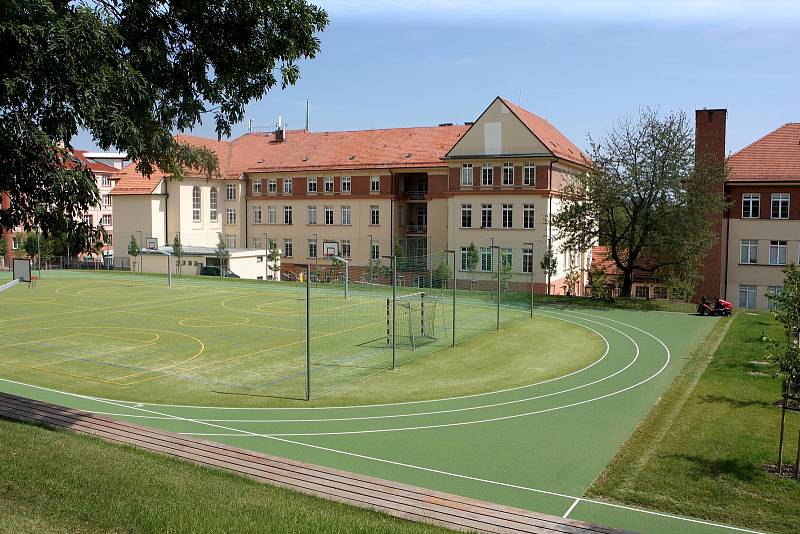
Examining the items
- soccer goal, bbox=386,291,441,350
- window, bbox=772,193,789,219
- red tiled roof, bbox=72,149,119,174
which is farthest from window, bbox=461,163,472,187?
red tiled roof, bbox=72,149,119,174

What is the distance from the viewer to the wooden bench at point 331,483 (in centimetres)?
1055

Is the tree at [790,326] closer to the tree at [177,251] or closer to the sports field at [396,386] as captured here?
the sports field at [396,386]

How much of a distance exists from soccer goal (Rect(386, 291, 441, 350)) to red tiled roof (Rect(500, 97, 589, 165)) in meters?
18.8

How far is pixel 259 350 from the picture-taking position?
25641mm

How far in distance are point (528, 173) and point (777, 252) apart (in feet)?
52.9

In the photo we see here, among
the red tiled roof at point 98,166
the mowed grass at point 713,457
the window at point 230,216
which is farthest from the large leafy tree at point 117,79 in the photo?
the red tiled roof at point 98,166

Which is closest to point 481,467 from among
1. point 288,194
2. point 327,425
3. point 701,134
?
point 327,425

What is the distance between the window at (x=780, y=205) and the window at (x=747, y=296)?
4.59m

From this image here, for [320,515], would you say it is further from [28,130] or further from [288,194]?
[288,194]

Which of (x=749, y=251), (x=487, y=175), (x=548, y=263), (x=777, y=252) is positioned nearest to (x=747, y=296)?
(x=749, y=251)

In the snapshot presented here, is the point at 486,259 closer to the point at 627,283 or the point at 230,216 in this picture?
the point at 627,283

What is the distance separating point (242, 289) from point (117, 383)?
25.1 metres

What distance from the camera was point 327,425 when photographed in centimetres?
1652

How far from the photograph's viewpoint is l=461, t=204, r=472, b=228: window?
51188 mm
